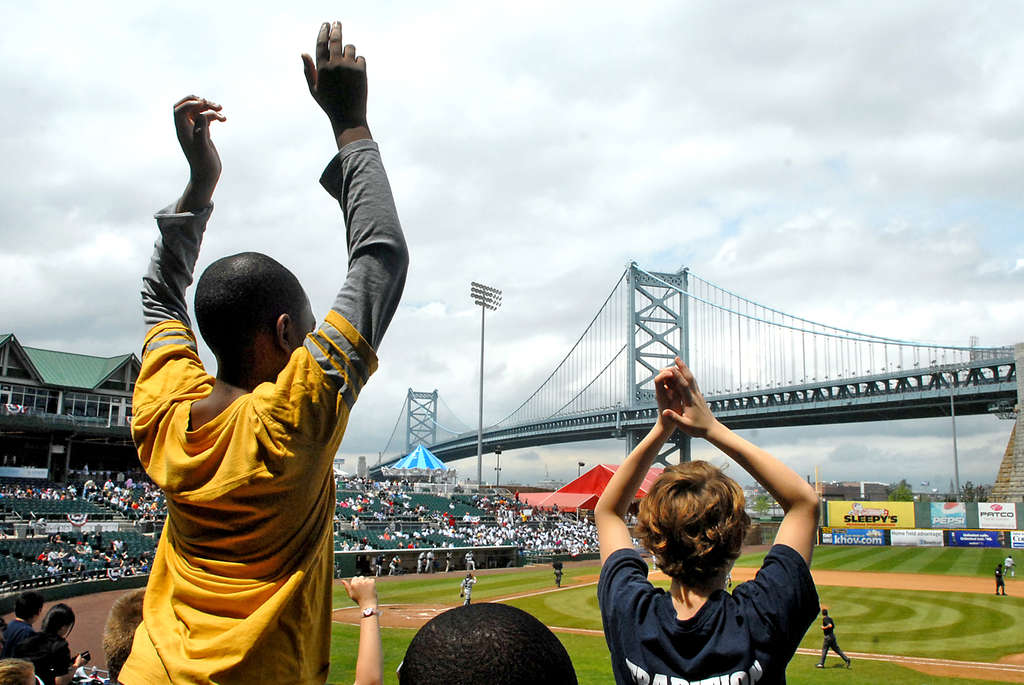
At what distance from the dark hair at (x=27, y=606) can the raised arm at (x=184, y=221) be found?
12.4ft

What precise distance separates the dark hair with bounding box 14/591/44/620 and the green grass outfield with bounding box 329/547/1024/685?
6297 mm

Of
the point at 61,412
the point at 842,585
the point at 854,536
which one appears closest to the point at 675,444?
the point at 854,536

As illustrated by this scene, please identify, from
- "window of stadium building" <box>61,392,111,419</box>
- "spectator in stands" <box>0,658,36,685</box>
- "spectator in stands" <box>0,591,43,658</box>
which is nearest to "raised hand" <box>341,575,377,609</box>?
"spectator in stands" <box>0,658,36,685</box>

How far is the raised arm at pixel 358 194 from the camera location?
167cm

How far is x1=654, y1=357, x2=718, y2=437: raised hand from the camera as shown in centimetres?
195

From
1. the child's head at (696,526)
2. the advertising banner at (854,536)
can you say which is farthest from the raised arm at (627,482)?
the advertising banner at (854,536)

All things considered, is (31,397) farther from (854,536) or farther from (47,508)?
(854,536)

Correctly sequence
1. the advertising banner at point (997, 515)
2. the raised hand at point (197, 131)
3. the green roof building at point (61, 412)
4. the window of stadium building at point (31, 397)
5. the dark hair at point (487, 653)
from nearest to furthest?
the dark hair at point (487, 653) → the raised hand at point (197, 131) → the green roof building at point (61, 412) → the window of stadium building at point (31, 397) → the advertising banner at point (997, 515)

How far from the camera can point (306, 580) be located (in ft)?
5.47

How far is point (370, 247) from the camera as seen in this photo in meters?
1.70

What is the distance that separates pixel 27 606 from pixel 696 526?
494 centimetres

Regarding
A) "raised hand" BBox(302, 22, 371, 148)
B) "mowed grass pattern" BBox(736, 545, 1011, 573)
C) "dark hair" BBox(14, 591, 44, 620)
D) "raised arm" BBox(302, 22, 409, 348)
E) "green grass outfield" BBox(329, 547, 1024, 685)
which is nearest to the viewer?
"raised arm" BBox(302, 22, 409, 348)

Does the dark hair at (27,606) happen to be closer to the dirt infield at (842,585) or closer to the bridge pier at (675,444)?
the dirt infield at (842,585)

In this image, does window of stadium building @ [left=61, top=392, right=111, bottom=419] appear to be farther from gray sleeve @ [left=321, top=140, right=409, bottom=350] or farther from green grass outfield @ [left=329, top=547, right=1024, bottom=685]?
gray sleeve @ [left=321, top=140, right=409, bottom=350]
